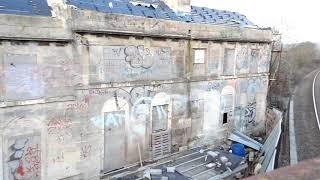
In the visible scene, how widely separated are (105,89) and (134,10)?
4.86 metres

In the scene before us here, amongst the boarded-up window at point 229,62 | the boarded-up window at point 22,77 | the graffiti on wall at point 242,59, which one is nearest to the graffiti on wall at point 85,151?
the boarded-up window at point 22,77

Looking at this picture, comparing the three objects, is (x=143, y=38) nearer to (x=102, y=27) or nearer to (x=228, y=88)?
(x=102, y=27)

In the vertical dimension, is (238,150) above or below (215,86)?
below

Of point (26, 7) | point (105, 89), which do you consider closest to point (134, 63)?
point (105, 89)

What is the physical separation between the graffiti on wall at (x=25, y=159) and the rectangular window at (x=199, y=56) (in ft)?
29.3

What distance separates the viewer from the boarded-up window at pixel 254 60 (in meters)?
21.4

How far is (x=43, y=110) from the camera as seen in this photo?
12.1m

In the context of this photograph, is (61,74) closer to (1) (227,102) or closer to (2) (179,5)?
(2) (179,5)

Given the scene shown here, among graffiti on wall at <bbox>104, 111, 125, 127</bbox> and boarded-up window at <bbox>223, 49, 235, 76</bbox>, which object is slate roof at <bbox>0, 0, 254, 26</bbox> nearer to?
boarded-up window at <bbox>223, 49, 235, 76</bbox>

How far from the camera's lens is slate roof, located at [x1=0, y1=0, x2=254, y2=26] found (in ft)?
39.9

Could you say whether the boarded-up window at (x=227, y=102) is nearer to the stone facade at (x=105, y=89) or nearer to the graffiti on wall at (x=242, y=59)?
the stone facade at (x=105, y=89)

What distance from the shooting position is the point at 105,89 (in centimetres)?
1386

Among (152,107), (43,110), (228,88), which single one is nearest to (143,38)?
(152,107)

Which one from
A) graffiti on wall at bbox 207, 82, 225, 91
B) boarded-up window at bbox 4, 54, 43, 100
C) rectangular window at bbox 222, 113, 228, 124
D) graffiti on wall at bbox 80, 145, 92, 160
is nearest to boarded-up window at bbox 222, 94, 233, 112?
rectangular window at bbox 222, 113, 228, 124
